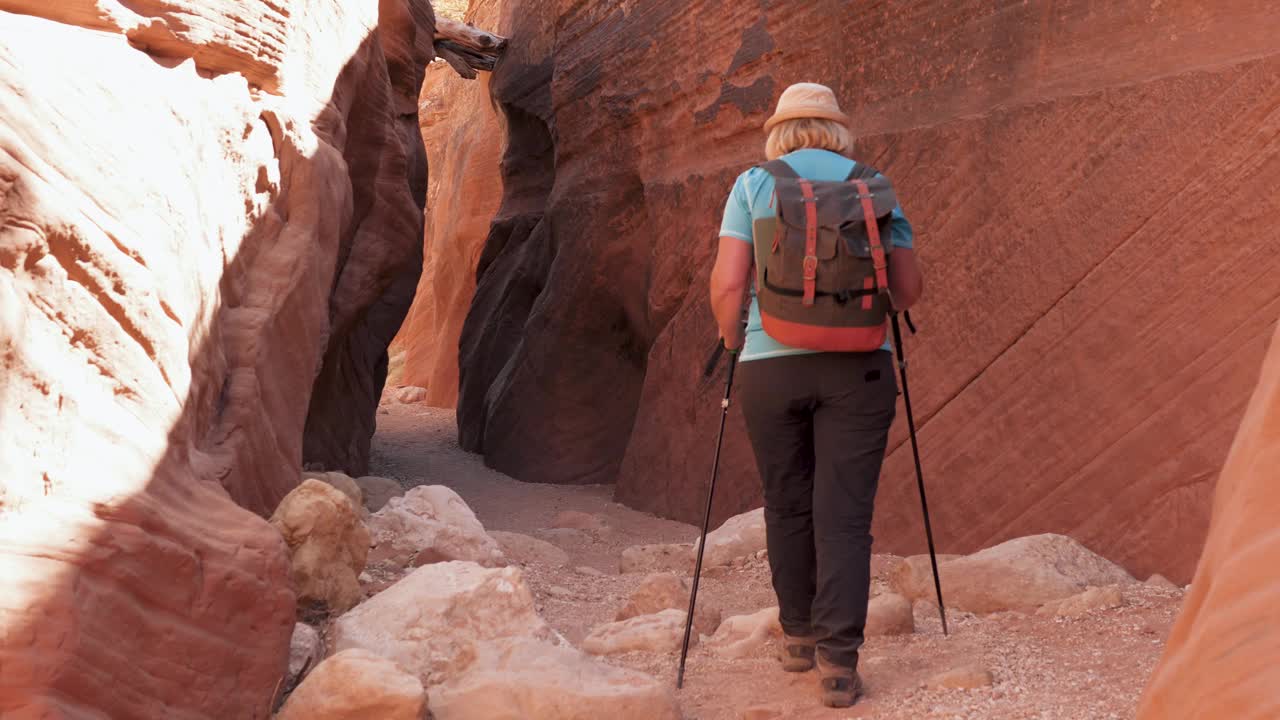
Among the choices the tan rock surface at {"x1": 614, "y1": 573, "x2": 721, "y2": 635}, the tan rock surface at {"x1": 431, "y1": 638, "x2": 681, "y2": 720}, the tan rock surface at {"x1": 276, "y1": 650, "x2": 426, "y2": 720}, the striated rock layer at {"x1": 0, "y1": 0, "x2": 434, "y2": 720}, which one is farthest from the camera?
the tan rock surface at {"x1": 614, "y1": 573, "x2": 721, "y2": 635}

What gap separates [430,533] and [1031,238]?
133 inches

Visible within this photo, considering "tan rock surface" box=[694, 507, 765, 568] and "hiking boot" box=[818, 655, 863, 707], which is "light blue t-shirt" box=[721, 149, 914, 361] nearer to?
"hiking boot" box=[818, 655, 863, 707]

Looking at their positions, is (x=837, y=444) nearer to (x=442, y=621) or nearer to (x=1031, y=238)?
(x=442, y=621)

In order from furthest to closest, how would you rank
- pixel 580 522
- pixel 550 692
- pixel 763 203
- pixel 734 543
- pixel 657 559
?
pixel 580 522, pixel 657 559, pixel 734 543, pixel 763 203, pixel 550 692

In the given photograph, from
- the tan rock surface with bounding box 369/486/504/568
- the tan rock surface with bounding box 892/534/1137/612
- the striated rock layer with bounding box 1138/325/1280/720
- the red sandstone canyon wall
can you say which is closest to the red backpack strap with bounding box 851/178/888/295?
the striated rock layer with bounding box 1138/325/1280/720

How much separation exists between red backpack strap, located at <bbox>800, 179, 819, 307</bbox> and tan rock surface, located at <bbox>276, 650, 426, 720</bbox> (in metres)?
1.55

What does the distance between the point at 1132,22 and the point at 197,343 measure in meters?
4.51

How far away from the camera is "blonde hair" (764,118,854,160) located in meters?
3.50

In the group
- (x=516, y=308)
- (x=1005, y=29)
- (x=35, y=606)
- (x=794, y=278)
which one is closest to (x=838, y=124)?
(x=794, y=278)

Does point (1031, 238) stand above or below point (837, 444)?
above

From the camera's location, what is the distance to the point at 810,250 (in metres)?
3.17

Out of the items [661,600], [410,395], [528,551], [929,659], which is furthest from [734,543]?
[410,395]

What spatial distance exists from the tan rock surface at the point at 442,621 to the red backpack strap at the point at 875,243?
4.98 feet

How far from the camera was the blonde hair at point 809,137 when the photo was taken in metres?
3.50
